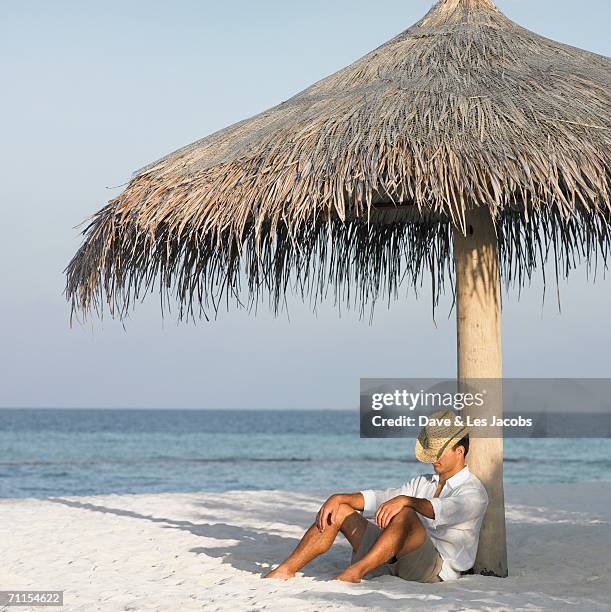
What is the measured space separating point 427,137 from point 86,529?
152 inches

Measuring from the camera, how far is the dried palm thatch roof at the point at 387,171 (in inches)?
144

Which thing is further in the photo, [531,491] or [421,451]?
[531,491]

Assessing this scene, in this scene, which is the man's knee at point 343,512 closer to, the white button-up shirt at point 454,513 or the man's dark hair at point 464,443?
the white button-up shirt at point 454,513

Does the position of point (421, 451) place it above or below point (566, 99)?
below

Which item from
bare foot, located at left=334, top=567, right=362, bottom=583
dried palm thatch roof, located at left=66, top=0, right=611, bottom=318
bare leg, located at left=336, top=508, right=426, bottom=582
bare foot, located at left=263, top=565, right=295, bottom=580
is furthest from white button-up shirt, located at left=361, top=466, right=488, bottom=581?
dried palm thatch roof, located at left=66, top=0, right=611, bottom=318

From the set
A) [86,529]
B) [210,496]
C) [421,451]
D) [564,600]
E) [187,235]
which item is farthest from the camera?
[210,496]

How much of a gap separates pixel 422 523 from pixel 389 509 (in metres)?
0.29

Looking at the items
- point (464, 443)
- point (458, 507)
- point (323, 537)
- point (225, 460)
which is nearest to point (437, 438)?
point (464, 443)

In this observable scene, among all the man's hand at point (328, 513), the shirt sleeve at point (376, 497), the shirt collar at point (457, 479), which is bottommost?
the man's hand at point (328, 513)

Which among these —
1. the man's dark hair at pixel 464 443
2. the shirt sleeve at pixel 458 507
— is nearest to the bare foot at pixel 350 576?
the shirt sleeve at pixel 458 507

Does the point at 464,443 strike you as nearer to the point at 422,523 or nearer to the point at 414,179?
the point at 422,523

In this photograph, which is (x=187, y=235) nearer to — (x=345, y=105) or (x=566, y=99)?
(x=345, y=105)

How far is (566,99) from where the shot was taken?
402 cm

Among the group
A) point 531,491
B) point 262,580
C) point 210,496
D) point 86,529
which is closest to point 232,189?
point 262,580
